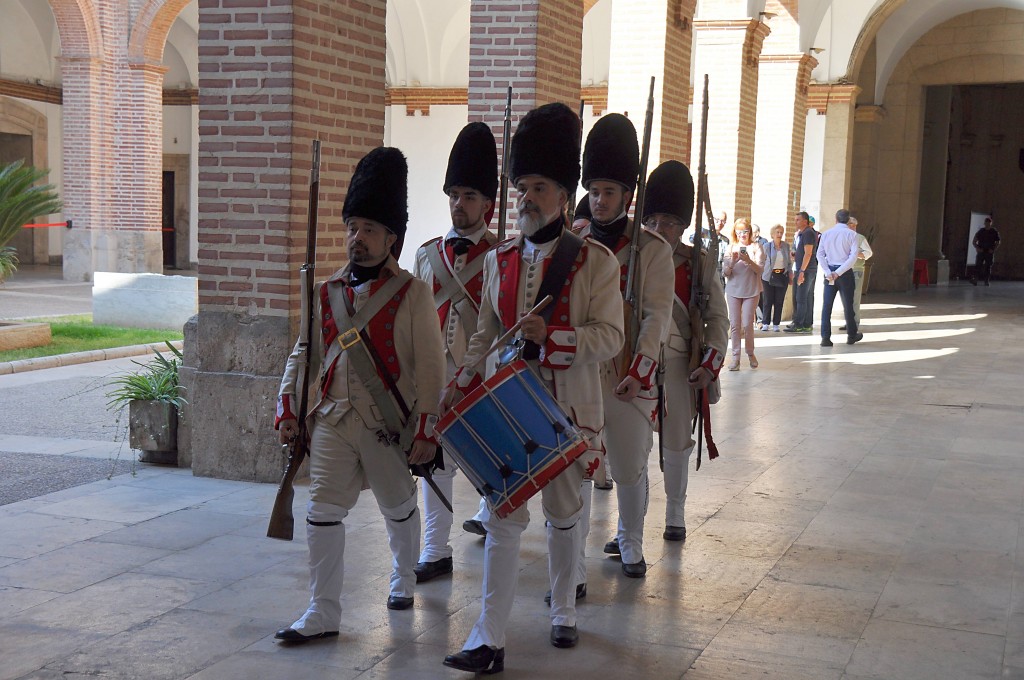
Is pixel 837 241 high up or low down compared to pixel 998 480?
up

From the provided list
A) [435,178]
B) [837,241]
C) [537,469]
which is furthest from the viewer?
[435,178]

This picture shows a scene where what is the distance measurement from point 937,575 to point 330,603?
110 inches

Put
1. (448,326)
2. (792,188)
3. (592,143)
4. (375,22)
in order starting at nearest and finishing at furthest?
(592,143)
(448,326)
(375,22)
(792,188)

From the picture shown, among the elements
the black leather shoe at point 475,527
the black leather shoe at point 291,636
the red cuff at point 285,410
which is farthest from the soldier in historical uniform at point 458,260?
the red cuff at point 285,410

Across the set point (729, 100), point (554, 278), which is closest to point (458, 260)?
point (554, 278)

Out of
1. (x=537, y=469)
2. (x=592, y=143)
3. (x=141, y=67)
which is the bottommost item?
(x=537, y=469)

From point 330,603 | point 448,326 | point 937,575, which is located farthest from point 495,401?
point 937,575

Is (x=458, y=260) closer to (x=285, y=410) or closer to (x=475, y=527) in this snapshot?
(x=285, y=410)

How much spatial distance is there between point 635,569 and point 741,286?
7.11 metres

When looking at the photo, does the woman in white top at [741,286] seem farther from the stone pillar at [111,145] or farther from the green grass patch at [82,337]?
the stone pillar at [111,145]

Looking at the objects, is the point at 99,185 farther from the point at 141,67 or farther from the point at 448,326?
the point at 448,326

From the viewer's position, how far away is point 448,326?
4898mm

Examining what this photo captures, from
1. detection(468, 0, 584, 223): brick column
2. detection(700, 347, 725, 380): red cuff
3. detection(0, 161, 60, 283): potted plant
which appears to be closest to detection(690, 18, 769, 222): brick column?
detection(468, 0, 584, 223): brick column

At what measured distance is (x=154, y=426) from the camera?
6.64 metres
